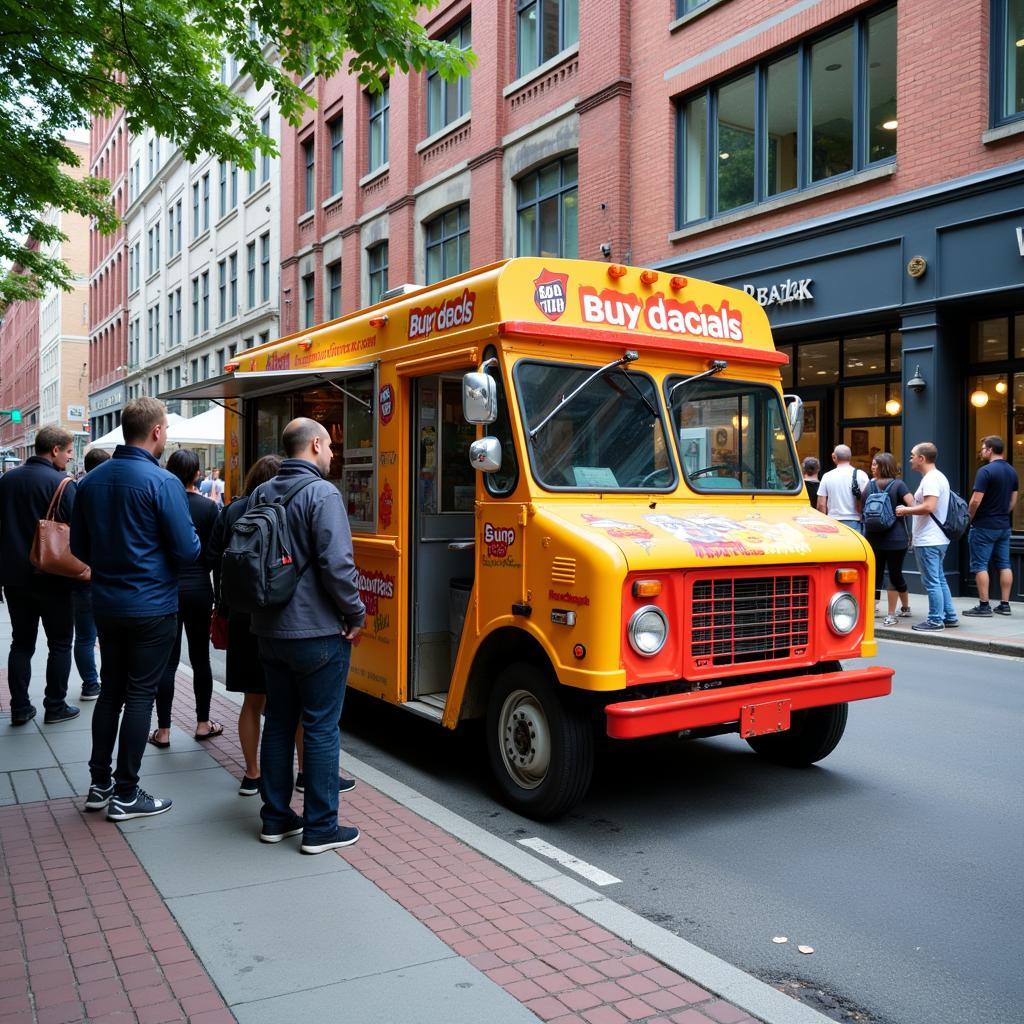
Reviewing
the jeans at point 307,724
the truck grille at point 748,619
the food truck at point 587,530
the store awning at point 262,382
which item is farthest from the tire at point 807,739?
the store awning at point 262,382

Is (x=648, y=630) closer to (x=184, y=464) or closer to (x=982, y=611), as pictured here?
(x=184, y=464)

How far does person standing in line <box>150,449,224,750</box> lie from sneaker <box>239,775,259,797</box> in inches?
47.1

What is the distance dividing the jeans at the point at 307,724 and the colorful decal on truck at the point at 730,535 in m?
1.71

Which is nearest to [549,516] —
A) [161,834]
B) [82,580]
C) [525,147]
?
[161,834]

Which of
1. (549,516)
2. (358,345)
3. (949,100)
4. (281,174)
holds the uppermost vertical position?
(281,174)

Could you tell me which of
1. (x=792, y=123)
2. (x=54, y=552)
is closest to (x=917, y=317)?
(x=792, y=123)

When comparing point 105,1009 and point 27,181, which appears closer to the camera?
point 105,1009

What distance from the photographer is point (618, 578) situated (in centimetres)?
455

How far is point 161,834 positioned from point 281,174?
30154 mm

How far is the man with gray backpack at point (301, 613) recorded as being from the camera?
14.2 ft

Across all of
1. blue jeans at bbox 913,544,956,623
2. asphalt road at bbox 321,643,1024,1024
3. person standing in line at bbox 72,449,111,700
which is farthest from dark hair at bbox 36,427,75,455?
blue jeans at bbox 913,544,956,623

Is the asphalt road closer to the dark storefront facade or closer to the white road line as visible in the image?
the white road line

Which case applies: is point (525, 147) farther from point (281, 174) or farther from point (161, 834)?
point (161, 834)

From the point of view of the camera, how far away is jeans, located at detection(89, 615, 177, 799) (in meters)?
4.92
